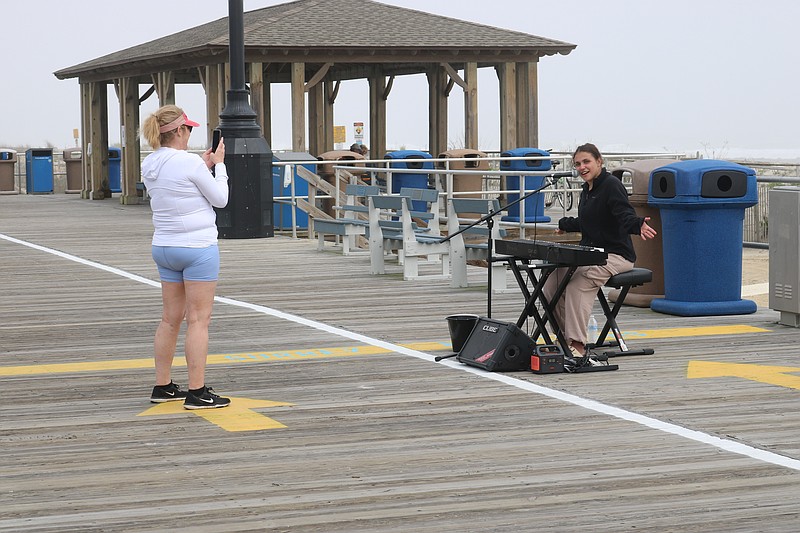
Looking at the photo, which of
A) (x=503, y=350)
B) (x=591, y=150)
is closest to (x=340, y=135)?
(x=591, y=150)

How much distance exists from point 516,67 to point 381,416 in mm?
22854

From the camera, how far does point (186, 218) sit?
24.0 ft

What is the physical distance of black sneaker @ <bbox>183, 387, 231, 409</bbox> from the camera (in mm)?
7484

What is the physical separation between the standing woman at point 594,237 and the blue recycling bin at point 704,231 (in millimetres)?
2095

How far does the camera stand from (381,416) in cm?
727

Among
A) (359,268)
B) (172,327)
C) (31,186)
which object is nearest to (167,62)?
(31,186)

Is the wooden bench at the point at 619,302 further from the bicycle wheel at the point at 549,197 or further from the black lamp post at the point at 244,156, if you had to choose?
the bicycle wheel at the point at 549,197

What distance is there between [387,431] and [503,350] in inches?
73.8

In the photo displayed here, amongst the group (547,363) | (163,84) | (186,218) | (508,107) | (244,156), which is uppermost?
(163,84)

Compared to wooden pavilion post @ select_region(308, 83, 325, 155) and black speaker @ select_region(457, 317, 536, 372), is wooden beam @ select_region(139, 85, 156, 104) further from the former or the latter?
black speaker @ select_region(457, 317, 536, 372)

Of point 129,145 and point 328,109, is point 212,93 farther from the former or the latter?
point 328,109

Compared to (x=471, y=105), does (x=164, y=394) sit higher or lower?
lower

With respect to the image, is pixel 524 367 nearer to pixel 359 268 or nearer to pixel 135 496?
pixel 135 496

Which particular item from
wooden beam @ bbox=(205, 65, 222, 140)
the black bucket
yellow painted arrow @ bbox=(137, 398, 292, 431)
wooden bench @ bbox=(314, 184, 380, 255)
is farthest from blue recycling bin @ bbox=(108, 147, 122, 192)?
yellow painted arrow @ bbox=(137, 398, 292, 431)
